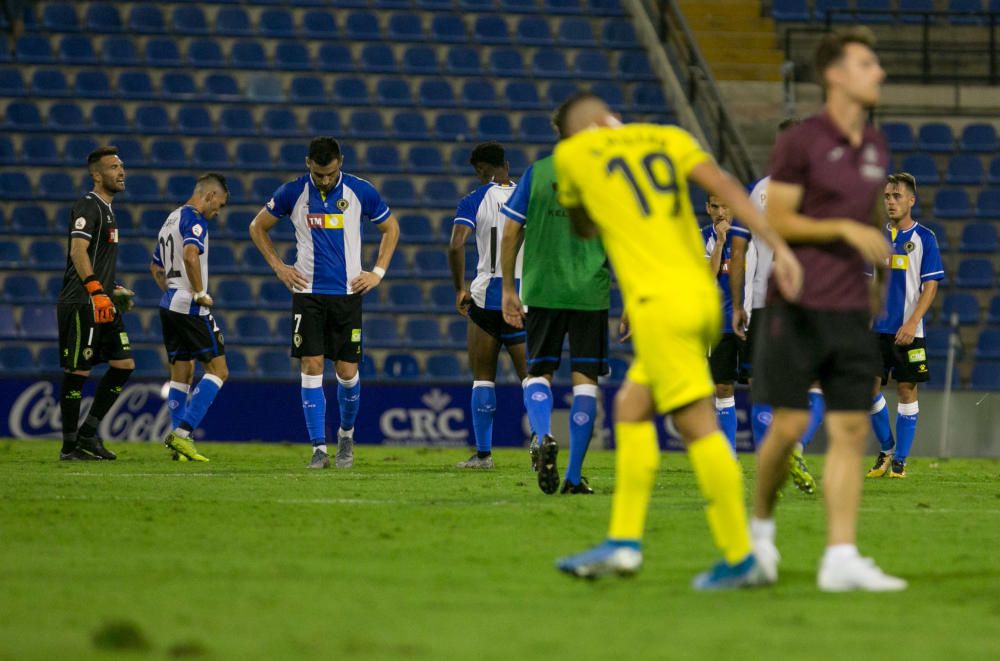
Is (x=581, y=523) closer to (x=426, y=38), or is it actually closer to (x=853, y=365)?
(x=853, y=365)

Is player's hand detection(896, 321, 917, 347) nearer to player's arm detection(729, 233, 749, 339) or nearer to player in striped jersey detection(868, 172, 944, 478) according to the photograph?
player in striped jersey detection(868, 172, 944, 478)

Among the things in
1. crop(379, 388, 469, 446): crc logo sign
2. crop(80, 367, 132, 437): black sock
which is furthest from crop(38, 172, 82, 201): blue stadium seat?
crop(80, 367, 132, 437): black sock

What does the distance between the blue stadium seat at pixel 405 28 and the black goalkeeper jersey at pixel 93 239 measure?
34.5 ft

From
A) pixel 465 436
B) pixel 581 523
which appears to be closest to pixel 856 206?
pixel 581 523

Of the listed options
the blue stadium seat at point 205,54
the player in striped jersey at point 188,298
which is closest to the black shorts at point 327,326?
the player in striped jersey at point 188,298

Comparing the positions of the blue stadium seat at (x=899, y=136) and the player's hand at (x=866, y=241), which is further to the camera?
the blue stadium seat at (x=899, y=136)

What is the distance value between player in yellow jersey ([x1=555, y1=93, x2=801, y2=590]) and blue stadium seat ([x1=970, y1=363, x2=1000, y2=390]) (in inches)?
580

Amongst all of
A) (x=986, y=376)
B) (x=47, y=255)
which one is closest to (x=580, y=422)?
(x=986, y=376)

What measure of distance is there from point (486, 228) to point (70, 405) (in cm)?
394

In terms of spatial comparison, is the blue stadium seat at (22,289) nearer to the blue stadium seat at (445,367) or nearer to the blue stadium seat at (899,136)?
the blue stadium seat at (445,367)

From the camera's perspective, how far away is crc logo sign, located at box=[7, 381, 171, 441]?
17656 millimetres

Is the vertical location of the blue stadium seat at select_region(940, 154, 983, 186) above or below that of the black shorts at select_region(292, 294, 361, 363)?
above

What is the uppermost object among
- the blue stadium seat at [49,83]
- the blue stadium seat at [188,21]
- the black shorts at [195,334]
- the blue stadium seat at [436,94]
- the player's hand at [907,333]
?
the blue stadium seat at [188,21]

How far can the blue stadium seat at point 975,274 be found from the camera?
21.1 meters
